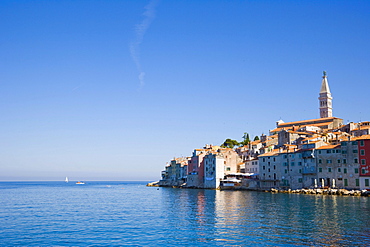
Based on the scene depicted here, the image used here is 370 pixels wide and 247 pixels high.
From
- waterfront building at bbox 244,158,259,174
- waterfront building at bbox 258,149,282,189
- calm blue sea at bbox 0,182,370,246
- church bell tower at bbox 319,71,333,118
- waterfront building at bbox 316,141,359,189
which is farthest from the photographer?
church bell tower at bbox 319,71,333,118

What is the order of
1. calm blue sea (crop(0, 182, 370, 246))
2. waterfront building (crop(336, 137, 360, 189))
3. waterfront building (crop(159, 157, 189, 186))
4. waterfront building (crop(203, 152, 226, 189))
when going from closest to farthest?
calm blue sea (crop(0, 182, 370, 246))
waterfront building (crop(336, 137, 360, 189))
waterfront building (crop(203, 152, 226, 189))
waterfront building (crop(159, 157, 189, 186))

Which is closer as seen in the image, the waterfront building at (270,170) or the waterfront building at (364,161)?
the waterfront building at (364,161)

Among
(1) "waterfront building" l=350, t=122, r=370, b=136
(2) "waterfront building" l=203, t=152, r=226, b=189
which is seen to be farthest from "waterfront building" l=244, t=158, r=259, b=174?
(1) "waterfront building" l=350, t=122, r=370, b=136

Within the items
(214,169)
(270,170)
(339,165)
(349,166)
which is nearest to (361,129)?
(270,170)

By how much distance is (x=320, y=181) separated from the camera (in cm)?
7462

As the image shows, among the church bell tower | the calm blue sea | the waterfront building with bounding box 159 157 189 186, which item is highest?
the church bell tower

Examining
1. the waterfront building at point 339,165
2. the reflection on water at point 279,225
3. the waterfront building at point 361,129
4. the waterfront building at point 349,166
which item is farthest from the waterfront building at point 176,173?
the reflection on water at point 279,225

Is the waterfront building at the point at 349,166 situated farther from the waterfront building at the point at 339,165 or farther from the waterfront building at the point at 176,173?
the waterfront building at the point at 176,173

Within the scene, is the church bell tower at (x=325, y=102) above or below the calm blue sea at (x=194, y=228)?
above

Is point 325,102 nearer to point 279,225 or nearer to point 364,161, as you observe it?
point 364,161

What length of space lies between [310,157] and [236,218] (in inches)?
1652

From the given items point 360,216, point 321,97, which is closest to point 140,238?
point 360,216

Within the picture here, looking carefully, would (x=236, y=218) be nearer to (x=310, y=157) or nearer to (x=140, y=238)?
(x=140, y=238)

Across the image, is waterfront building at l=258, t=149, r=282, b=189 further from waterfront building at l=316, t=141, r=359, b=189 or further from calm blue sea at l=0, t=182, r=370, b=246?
calm blue sea at l=0, t=182, r=370, b=246
